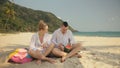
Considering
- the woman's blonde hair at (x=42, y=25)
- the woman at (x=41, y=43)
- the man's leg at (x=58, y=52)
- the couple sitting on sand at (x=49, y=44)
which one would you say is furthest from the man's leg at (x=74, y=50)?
the woman's blonde hair at (x=42, y=25)

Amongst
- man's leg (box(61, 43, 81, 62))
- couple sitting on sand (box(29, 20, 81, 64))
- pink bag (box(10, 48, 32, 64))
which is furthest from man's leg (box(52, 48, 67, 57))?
pink bag (box(10, 48, 32, 64))

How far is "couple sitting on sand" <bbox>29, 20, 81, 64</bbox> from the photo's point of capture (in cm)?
591

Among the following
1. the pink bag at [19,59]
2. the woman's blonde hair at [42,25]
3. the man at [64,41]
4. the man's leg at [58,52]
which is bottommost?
the pink bag at [19,59]

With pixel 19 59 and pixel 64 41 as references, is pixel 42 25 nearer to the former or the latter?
pixel 64 41

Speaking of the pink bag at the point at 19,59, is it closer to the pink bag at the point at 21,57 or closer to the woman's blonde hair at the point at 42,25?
the pink bag at the point at 21,57

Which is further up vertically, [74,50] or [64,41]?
[64,41]

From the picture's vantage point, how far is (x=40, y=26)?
238 inches

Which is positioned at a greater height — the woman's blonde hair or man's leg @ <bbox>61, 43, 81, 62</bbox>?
the woman's blonde hair

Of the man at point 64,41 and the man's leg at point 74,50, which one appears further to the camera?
the man at point 64,41

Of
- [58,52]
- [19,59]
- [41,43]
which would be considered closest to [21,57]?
[19,59]

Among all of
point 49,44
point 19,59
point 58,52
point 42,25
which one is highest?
point 42,25

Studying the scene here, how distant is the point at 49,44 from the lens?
19.9 feet

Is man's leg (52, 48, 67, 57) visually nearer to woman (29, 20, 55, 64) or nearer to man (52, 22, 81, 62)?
man (52, 22, 81, 62)

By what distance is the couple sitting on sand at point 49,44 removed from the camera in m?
5.91
